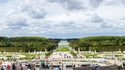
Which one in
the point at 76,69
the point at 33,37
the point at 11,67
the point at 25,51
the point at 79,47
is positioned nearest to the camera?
the point at 76,69

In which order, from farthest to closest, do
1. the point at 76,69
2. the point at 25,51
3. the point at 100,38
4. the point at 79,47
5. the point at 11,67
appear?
the point at 100,38, the point at 79,47, the point at 25,51, the point at 11,67, the point at 76,69

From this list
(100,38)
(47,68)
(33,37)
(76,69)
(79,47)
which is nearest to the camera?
(76,69)

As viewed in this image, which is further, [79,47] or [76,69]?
[79,47]

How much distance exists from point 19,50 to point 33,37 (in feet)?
237

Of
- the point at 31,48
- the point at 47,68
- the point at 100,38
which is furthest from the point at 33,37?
the point at 47,68

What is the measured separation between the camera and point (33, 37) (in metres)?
148

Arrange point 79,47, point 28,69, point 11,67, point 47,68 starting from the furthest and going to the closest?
1. point 79,47
2. point 47,68
3. point 28,69
4. point 11,67

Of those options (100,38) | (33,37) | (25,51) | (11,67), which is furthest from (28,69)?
(33,37)

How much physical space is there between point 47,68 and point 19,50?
5009 cm

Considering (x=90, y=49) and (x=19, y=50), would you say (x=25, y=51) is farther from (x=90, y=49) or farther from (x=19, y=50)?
(x=90, y=49)

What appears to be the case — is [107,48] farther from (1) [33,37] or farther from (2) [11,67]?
(1) [33,37]

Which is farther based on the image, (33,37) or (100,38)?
(33,37)

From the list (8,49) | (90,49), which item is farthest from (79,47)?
(8,49)

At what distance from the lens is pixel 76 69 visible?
20531mm
